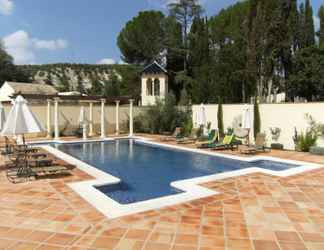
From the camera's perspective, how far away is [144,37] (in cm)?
2927

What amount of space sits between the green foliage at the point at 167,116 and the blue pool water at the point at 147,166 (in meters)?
5.63

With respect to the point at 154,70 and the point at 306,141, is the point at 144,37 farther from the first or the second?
the point at 306,141

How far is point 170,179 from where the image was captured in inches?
334

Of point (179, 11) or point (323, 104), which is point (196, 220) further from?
point (179, 11)

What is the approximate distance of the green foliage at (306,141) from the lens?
1246 cm

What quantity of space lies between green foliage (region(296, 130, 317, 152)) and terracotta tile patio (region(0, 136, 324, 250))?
6676 millimetres

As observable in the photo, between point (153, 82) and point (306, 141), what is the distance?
17215 millimetres

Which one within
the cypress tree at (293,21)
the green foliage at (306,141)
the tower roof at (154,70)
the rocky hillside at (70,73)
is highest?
the rocky hillside at (70,73)

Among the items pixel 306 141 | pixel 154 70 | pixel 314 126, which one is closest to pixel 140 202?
pixel 306 141

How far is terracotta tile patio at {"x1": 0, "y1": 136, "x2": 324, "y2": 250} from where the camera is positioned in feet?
12.8

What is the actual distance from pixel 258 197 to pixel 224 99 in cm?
1645

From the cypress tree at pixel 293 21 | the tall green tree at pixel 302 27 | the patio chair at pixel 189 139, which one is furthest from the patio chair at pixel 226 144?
the tall green tree at pixel 302 27

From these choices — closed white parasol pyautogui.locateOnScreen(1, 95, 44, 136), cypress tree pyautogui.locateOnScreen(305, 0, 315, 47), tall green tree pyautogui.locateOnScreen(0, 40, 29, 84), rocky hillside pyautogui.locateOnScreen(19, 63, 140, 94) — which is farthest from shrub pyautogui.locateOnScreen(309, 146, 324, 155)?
rocky hillside pyautogui.locateOnScreen(19, 63, 140, 94)

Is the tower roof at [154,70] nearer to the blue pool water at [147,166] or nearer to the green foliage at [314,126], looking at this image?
the blue pool water at [147,166]
